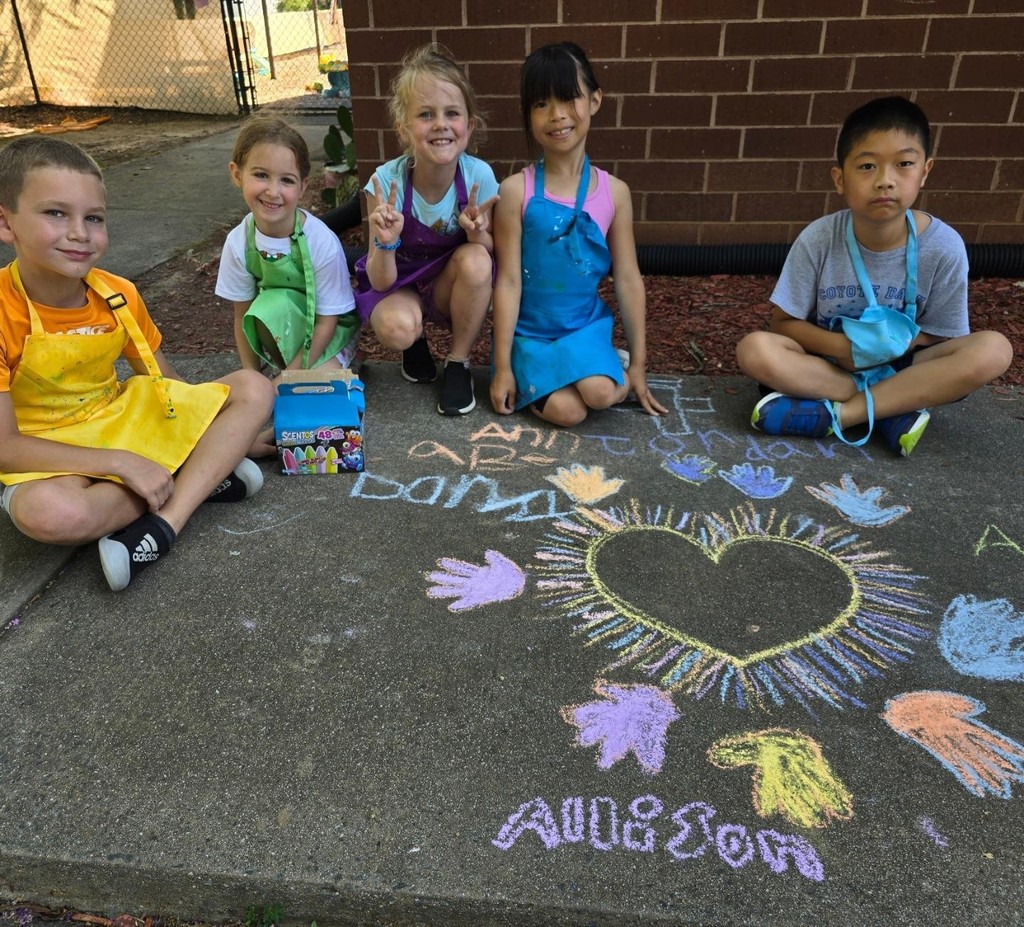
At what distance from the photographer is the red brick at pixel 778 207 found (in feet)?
13.5

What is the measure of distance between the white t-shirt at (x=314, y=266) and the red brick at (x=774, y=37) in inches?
89.5

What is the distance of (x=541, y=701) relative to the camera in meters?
1.67

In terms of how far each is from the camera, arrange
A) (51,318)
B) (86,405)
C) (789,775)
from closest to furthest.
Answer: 1. (789,775)
2. (51,318)
3. (86,405)

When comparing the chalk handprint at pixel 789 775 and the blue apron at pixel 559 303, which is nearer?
the chalk handprint at pixel 789 775

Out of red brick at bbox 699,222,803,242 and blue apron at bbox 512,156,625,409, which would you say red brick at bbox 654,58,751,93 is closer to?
red brick at bbox 699,222,803,242

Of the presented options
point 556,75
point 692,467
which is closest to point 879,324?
point 692,467

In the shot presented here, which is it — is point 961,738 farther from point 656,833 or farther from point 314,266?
point 314,266

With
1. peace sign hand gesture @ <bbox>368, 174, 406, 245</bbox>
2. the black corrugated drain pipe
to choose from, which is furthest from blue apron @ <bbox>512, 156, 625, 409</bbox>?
the black corrugated drain pipe

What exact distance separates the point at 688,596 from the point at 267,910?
3.72 feet

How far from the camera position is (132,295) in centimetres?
232

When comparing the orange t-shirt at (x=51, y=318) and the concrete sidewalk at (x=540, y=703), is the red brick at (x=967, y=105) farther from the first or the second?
the orange t-shirt at (x=51, y=318)

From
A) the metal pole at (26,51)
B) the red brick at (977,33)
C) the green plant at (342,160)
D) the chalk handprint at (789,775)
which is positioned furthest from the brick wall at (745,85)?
the metal pole at (26,51)

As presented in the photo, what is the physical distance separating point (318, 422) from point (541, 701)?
1.23 metres

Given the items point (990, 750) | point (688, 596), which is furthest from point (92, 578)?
point (990, 750)
